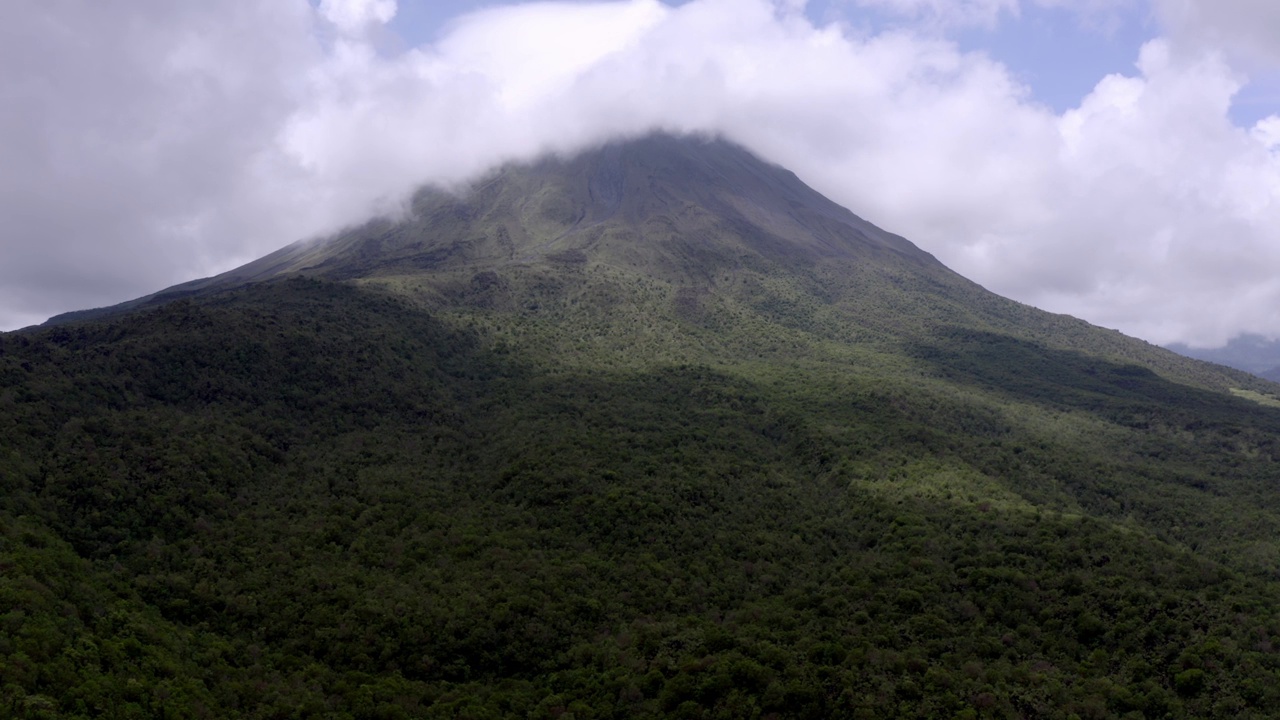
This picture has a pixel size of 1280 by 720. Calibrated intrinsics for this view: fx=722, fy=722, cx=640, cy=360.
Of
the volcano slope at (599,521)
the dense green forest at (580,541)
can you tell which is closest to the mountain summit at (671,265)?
the volcano slope at (599,521)

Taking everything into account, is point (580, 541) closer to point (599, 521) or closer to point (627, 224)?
point (599, 521)

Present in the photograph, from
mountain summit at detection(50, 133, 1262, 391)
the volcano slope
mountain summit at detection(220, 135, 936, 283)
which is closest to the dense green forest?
the volcano slope

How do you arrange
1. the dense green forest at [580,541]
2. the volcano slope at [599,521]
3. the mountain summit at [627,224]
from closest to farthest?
1. the dense green forest at [580,541]
2. the volcano slope at [599,521]
3. the mountain summit at [627,224]

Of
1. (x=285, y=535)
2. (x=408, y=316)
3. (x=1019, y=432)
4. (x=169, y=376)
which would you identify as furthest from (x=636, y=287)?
(x=285, y=535)

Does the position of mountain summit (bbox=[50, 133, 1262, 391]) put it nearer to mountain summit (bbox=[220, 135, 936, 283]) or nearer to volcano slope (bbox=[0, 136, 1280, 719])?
mountain summit (bbox=[220, 135, 936, 283])

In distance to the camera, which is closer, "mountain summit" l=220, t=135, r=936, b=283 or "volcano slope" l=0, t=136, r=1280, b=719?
"volcano slope" l=0, t=136, r=1280, b=719

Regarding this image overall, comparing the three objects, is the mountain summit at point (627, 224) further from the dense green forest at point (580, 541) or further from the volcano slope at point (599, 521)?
the dense green forest at point (580, 541)

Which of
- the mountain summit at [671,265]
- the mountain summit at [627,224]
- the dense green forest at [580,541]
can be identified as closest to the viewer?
the dense green forest at [580,541]
